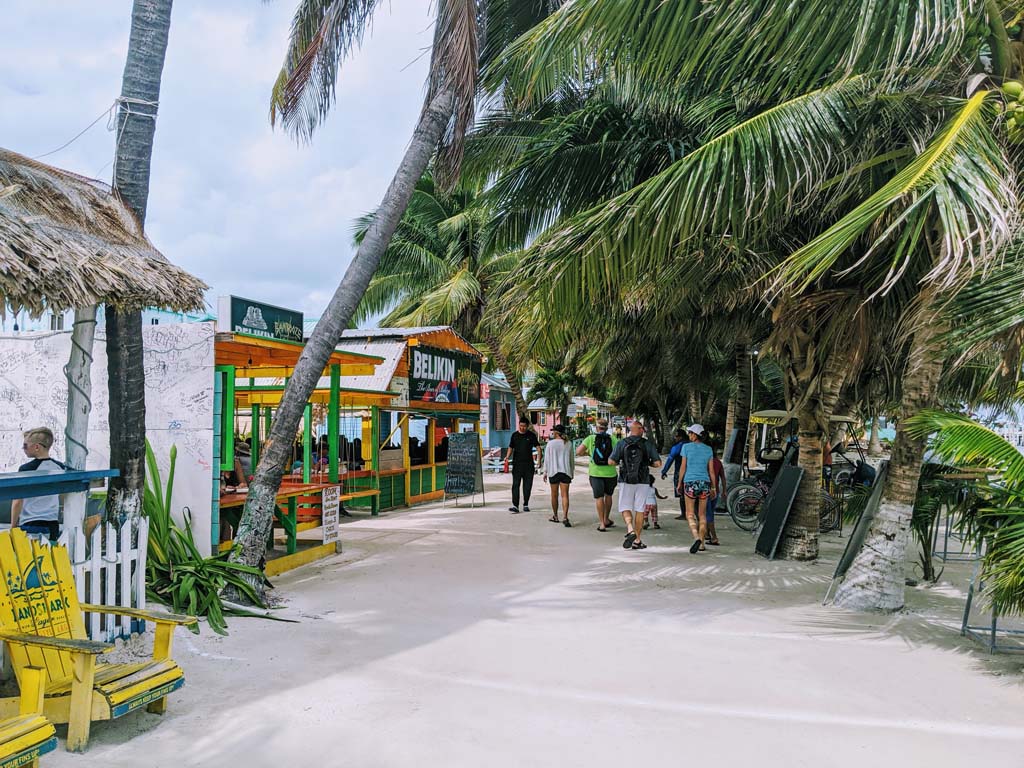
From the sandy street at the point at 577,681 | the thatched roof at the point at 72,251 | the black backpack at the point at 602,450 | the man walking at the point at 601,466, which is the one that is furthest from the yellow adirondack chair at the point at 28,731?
the black backpack at the point at 602,450

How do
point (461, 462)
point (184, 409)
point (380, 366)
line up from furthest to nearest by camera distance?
point (461, 462) < point (380, 366) < point (184, 409)

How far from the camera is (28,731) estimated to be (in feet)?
10.4

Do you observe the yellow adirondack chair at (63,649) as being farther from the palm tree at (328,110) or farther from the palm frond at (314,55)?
the palm frond at (314,55)

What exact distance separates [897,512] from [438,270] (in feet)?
63.9

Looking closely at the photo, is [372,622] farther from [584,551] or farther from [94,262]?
[584,551]

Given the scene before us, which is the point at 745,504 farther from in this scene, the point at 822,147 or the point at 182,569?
the point at 182,569

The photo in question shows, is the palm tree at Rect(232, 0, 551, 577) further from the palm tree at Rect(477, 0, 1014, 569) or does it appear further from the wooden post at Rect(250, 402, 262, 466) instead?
the wooden post at Rect(250, 402, 262, 466)

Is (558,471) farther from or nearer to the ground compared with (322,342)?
nearer to the ground

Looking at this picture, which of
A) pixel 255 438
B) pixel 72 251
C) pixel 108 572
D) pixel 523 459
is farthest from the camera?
pixel 523 459

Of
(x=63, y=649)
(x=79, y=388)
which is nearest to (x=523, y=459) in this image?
(x=79, y=388)

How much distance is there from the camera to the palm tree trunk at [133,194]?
6.11 m

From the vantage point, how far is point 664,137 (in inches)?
389

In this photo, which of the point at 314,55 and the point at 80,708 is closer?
the point at 80,708

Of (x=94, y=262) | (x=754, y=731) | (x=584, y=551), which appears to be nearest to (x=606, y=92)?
(x=584, y=551)
